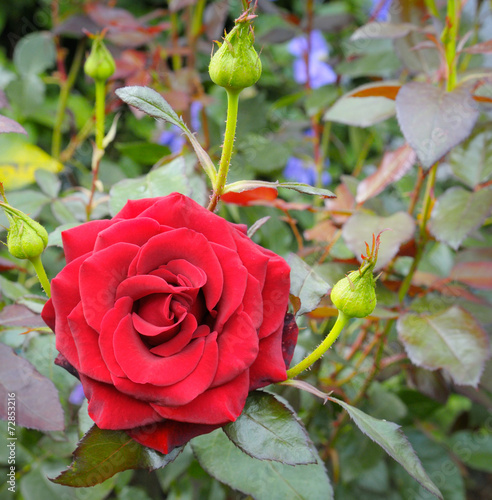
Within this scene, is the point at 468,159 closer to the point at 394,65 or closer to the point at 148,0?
the point at 394,65

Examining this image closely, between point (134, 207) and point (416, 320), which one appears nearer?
point (134, 207)

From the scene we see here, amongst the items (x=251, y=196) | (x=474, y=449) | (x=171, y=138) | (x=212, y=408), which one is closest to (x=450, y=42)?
(x=251, y=196)

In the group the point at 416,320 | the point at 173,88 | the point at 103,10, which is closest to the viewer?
the point at 416,320

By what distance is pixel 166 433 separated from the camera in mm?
358

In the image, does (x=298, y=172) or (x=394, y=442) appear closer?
(x=394, y=442)

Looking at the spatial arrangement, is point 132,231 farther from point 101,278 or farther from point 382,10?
point 382,10

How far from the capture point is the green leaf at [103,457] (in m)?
0.38

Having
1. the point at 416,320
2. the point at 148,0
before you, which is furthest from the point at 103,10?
the point at 148,0

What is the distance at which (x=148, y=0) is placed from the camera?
2318mm

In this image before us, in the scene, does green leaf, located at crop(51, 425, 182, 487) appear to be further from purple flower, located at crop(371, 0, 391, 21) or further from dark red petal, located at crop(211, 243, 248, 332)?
purple flower, located at crop(371, 0, 391, 21)

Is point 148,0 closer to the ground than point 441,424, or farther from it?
farther from it

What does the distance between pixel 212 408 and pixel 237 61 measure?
0.80 ft

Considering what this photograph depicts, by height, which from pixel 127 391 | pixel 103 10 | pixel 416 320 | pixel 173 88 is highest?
pixel 103 10

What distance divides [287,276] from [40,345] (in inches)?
12.0
